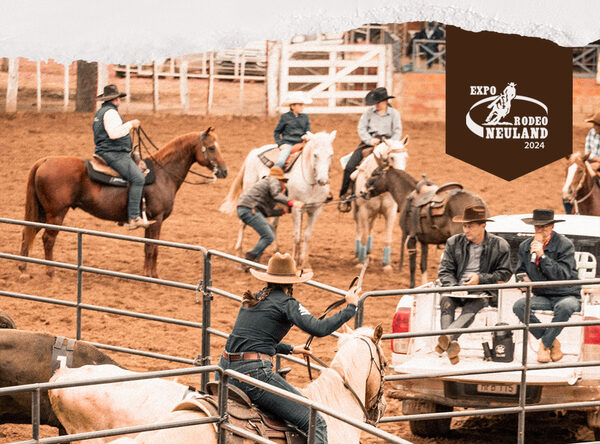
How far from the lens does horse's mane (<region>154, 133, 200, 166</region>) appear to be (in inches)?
530

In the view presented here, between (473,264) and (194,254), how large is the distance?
794cm

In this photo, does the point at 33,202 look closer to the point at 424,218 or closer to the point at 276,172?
the point at 276,172

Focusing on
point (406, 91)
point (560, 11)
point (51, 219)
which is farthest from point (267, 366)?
point (406, 91)

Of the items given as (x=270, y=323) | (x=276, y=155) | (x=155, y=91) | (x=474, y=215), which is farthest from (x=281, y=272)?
(x=155, y=91)

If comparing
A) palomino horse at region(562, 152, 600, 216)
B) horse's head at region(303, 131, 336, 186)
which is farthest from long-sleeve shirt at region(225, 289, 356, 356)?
palomino horse at region(562, 152, 600, 216)

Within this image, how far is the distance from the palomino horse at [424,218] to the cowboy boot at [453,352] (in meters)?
4.83

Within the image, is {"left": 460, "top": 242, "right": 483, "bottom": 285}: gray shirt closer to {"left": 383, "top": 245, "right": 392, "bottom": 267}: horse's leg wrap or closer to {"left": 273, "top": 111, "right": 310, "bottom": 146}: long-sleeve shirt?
{"left": 383, "top": 245, "right": 392, "bottom": 267}: horse's leg wrap

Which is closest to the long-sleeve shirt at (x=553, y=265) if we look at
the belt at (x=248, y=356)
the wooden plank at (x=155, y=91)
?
the belt at (x=248, y=356)

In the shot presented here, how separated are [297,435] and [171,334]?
216 inches

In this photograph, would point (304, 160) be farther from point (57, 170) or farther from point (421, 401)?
point (421, 401)

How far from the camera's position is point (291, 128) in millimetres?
14109

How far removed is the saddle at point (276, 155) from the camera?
1386 cm

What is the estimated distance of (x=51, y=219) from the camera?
41.0ft

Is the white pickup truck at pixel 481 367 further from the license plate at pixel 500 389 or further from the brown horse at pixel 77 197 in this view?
the brown horse at pixel 77 197
